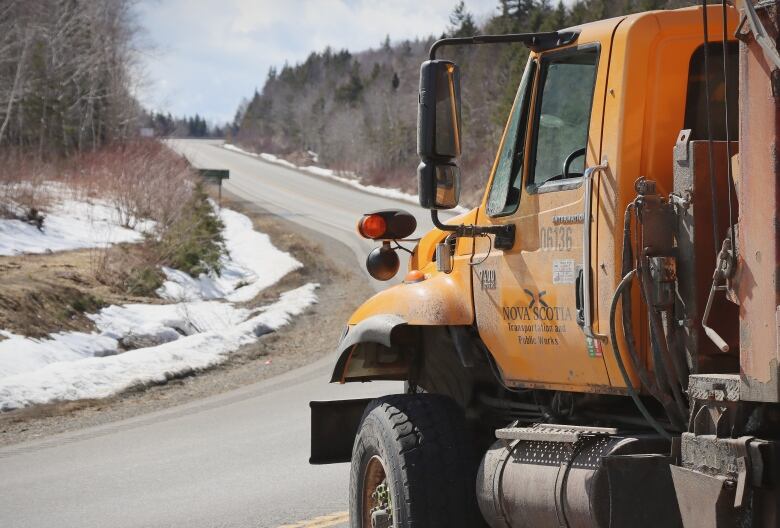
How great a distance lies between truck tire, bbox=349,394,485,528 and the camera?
507cm

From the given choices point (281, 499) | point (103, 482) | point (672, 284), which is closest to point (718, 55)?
point (672, 284)

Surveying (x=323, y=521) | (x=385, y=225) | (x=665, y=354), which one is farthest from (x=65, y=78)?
(x=665, y=354)

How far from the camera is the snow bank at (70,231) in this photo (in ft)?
68.4

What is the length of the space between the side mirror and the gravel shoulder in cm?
709

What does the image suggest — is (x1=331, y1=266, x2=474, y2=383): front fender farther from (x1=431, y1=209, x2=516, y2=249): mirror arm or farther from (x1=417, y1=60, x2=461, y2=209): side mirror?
(x1=417, y1=60, x2=461, y2=209): side mirror

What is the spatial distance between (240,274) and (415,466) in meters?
21.1

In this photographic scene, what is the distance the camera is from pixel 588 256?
427 cm

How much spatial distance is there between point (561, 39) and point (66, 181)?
28.7 metres

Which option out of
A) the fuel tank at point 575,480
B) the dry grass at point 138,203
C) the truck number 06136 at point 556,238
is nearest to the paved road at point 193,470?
the fuel tank at point 575,480

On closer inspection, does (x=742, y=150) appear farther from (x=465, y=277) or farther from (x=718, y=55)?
(x=465, y=277)

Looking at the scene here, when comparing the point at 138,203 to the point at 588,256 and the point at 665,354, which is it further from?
the point at 665,354

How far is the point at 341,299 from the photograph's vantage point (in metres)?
21.8

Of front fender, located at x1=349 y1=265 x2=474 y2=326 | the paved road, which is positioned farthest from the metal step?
the paved road

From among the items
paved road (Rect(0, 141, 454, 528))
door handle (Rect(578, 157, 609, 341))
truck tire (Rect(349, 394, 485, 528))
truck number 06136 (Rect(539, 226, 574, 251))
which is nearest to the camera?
door handle (Rect(578, 157, 609, 341))
